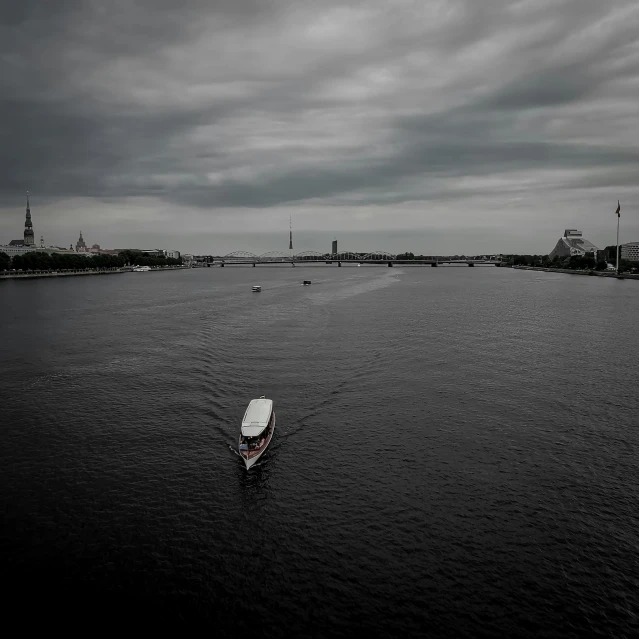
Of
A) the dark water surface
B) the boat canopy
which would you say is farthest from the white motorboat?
the dark water surface

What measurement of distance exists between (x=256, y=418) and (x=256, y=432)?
62.2 inches

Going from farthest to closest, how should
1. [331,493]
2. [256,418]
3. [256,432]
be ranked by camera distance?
1. [256,418]
2. [256,432]
3. [331,493]

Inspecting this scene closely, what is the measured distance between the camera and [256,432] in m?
22.4

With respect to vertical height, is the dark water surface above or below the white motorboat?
below

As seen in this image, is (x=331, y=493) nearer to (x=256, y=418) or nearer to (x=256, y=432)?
(x=256, y=432)

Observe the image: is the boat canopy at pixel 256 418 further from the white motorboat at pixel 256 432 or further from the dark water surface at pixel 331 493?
the dark water surface at pixel 331 493

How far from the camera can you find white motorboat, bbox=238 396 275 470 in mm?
21750

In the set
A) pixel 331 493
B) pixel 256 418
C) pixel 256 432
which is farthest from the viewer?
pixel 256 418

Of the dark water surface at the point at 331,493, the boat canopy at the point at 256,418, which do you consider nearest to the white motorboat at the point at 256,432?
the boat canopy at the point at 256,418

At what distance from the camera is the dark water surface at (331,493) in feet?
46.6

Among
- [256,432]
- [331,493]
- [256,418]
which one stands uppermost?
[256,418]

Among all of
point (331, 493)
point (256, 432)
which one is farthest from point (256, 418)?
point (331, 493)

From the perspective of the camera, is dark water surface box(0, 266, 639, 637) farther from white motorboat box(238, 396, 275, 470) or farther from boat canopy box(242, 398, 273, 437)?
boat canopy box(242, 398, 273, 437)

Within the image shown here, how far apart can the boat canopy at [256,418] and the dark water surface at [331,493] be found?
1528 mm
